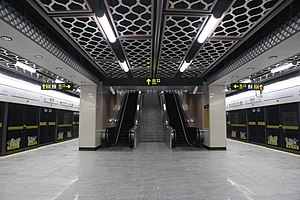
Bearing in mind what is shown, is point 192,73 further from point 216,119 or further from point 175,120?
point 175,120

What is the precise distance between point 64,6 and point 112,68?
13.7 ft

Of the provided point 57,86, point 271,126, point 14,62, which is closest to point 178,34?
point 14,62

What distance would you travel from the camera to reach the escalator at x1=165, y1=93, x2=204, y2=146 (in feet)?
31.1

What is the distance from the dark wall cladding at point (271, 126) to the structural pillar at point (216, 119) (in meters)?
2.26

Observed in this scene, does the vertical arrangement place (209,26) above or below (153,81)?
above

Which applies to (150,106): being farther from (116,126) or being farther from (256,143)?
(256,143)

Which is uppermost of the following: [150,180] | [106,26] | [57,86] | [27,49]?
[106,26]

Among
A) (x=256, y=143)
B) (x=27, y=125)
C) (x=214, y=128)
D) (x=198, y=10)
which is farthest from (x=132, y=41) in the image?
(x=256, y=143)

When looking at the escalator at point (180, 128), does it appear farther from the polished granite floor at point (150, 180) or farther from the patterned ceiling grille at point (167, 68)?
the polished granite floor at point (150, 180)

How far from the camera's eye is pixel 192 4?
3.26 m

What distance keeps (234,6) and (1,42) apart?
413 centimetres

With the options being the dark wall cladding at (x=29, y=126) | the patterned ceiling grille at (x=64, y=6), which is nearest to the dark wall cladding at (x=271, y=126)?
the patterned ceiling grille at (x=64, y=6)

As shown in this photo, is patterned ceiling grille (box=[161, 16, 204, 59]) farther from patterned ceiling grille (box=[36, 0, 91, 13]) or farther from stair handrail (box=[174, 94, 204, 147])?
stair handrail (box=[174, 94, 204, 147])

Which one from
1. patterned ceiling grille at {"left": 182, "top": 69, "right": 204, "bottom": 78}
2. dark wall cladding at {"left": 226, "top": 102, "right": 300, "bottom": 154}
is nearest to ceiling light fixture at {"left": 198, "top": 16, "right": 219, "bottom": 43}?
patterned ceiling grille at {"left": 182, "top": 69, "right": 204, "bottom": 78}
